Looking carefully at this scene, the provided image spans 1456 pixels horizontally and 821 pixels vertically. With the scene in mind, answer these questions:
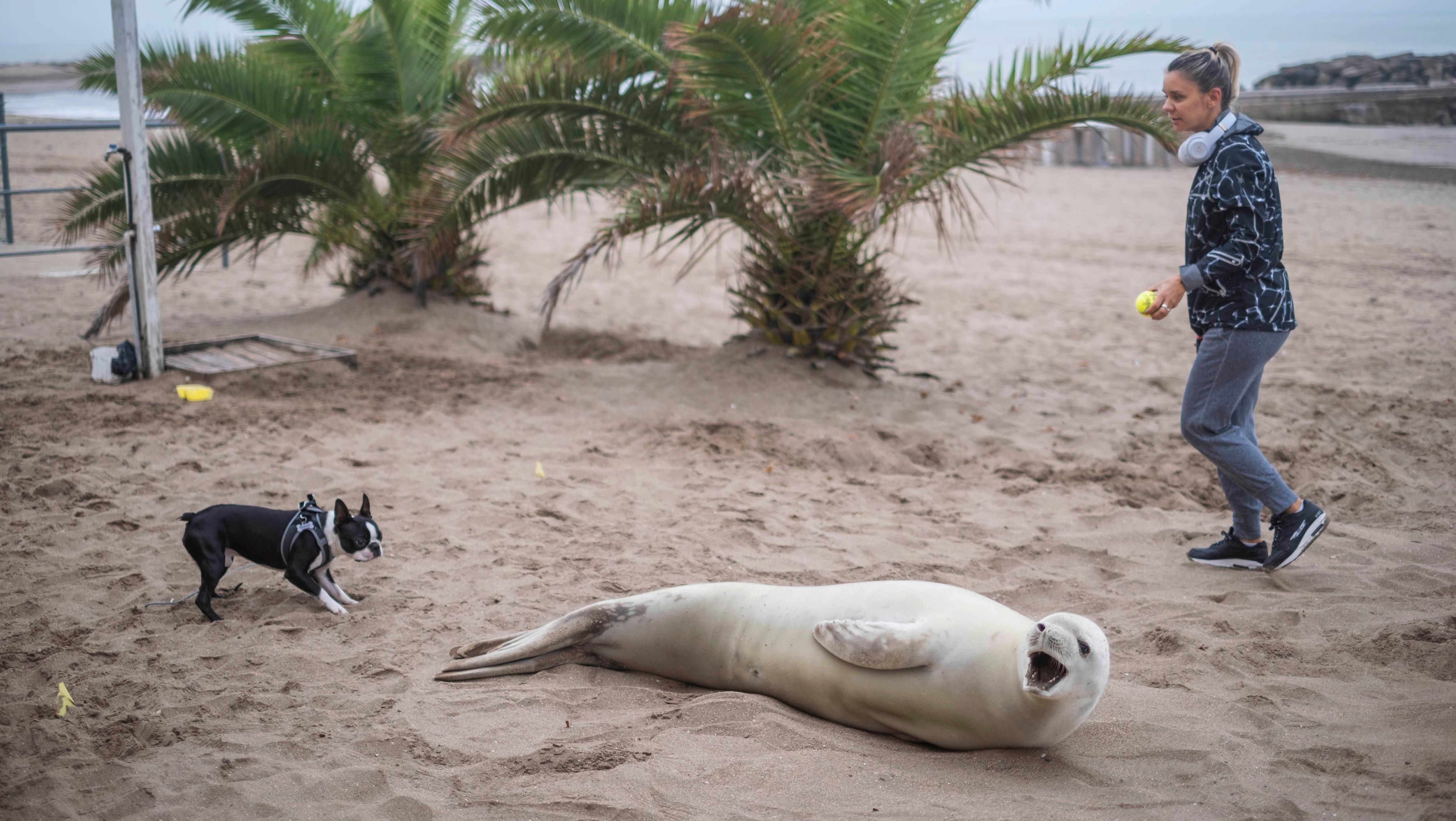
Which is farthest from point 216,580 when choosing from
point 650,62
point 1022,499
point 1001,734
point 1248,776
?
point 650,62

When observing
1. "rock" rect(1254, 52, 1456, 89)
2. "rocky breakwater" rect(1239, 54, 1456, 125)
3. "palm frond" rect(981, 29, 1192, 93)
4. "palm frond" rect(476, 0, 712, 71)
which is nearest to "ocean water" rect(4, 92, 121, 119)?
"palm frond" rect(476, 0, 712, 71)

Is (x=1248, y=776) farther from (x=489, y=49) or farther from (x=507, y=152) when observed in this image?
(x=489, y=49)

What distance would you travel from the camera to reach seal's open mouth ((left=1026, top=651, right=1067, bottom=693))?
253 centimetres

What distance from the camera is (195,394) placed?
612 cm

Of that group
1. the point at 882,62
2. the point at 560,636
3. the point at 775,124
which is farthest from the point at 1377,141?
the point at 560,636

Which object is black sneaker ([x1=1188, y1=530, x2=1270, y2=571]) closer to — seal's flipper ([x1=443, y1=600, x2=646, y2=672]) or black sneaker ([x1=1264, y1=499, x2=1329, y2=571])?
black sneaker ([x1=1264, y1=499, x2=1329, y2=571])

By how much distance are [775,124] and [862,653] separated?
185 inches

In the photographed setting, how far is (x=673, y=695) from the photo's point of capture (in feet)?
10.3

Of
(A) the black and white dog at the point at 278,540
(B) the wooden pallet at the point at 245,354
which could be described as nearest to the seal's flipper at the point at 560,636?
(A) the black and white dog at the point at 278,540

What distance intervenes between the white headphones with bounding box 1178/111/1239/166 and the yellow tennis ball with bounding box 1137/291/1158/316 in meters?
0.51

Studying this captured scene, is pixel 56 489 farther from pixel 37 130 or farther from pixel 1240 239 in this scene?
pixel 37 130

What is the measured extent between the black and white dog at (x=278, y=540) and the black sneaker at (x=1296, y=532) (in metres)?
3.39

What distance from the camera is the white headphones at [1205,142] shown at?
370 cm

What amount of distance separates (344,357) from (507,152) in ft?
5.97
